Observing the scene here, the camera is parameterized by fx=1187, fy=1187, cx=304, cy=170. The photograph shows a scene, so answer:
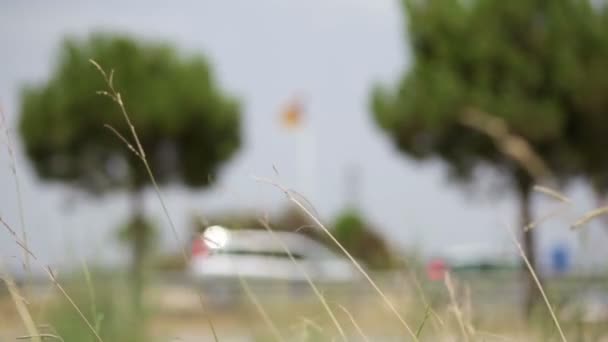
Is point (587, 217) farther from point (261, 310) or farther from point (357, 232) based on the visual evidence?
point (357, 232)

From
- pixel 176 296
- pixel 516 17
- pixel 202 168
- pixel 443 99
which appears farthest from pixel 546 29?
pixel 202 168

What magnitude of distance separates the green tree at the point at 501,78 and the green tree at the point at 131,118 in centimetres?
715

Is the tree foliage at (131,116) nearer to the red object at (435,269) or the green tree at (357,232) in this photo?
the green tree at (357,232)

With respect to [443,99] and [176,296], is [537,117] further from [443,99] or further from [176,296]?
[176,296]

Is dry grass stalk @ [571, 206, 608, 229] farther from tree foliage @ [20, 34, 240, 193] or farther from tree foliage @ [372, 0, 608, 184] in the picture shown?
tree foliage @ [20, 34, 240, 193]

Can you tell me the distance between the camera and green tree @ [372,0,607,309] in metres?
21.1

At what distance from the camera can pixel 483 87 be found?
21.4 m

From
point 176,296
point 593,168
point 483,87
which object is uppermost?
point 483,87

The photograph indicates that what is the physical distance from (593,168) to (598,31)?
254 centimetres

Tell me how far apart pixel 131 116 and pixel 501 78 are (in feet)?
30.4

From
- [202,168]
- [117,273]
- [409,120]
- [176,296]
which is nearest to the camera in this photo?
[117,273]

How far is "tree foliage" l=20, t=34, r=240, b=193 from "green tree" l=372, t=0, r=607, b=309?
24.0ft

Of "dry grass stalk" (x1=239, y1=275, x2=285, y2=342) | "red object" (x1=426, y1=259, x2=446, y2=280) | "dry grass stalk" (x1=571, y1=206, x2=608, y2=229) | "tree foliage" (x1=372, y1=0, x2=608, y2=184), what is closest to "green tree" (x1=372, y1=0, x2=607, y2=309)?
"tree foliage" (x1=372, y1=0, x2=608, y2=184)

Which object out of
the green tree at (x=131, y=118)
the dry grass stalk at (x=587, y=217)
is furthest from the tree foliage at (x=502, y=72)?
the dry grass stalk at (x=587, y=217)
